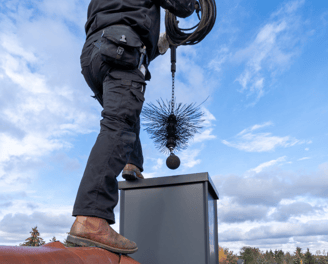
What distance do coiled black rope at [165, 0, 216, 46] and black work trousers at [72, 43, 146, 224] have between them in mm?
949

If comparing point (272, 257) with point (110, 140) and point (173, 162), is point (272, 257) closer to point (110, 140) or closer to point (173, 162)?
point (173, 162)

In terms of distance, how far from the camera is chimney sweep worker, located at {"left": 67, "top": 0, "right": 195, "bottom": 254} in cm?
115

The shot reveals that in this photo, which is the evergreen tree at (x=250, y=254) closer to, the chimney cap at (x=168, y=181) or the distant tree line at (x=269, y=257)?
the distant tree line at (x=269, y=257)

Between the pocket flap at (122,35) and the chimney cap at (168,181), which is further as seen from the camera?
the chimney cap at (168,181)

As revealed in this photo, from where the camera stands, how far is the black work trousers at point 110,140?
117 cm

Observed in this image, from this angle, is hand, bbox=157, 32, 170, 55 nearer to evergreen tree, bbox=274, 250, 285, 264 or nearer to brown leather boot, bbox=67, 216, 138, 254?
brown leather boot, bbox=67, 216, 138, 254

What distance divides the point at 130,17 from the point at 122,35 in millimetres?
143

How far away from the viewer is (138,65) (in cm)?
144

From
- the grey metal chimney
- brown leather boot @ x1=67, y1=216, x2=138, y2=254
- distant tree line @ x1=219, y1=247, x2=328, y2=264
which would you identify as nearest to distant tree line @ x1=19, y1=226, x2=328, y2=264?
distant tree line @ x1=219, y1=247, x2=328, y2=264

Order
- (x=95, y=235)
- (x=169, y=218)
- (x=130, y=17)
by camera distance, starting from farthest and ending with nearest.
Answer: (x=169, y=218) < (x=130, y=17) < (x=95, y=235)

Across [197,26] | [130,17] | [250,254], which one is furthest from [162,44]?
[250,254]

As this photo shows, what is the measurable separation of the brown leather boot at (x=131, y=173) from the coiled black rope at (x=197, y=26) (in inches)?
38.3

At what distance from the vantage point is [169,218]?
1.72 m

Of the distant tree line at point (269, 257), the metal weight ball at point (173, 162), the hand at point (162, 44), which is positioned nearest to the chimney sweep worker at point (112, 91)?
the hand at point (162, 44)
